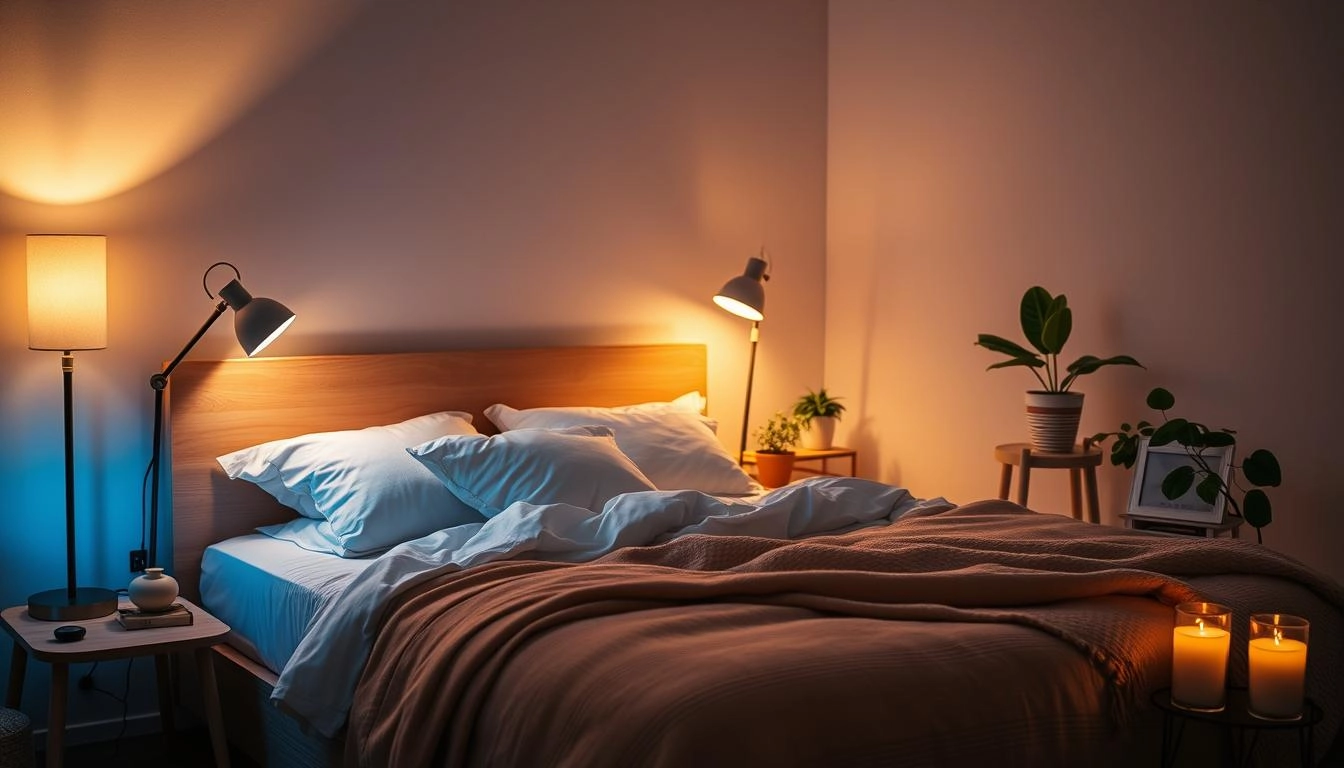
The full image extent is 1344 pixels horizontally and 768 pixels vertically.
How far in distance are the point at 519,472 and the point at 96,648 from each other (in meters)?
1.10

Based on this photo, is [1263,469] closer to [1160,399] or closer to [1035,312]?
[1160,399]

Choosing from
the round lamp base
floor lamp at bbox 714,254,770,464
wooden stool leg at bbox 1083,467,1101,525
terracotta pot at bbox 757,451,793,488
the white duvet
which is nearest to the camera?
the white duvet

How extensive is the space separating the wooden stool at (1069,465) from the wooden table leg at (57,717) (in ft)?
8.70

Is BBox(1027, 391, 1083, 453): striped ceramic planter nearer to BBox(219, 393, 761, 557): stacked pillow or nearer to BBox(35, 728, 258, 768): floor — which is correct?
BBox(219, 393, 761, 557): stacked pillow

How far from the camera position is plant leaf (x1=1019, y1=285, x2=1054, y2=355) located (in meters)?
3.99

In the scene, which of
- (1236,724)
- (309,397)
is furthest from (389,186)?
(1236,724)

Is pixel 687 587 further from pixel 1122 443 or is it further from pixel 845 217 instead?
pixel 845 217

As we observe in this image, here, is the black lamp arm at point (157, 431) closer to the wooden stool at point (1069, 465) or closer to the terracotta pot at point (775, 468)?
the terracotta pot at point (775, 468)

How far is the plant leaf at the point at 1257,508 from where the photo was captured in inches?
136

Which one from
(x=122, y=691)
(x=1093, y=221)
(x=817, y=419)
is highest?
(x=1093, y=221)

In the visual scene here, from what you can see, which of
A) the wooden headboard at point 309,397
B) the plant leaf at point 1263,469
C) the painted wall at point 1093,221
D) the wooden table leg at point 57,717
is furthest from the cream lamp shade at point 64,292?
the plant leaf at point 1263,469

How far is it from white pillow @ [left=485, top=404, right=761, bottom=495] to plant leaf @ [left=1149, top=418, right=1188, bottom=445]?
48.0 inches

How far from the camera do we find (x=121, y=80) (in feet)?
11.1

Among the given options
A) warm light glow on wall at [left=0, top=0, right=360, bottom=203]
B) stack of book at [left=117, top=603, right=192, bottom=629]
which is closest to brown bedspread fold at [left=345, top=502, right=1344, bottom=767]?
stack of book at [left=117, top=603, right=192, bottom=629]
